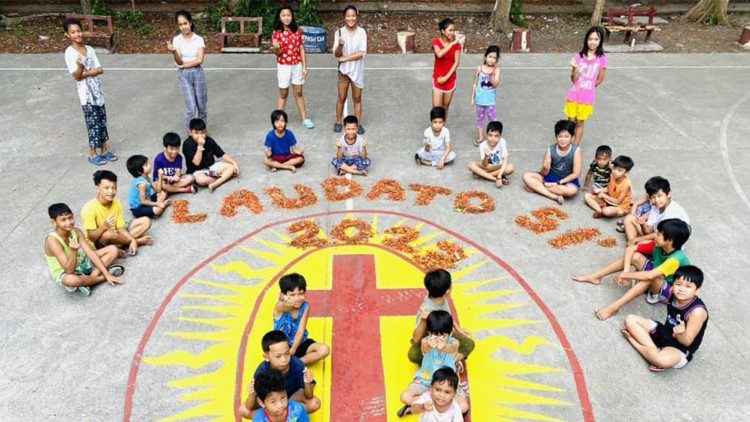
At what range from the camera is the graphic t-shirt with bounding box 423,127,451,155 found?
23.4ft

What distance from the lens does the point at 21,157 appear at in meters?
7.46

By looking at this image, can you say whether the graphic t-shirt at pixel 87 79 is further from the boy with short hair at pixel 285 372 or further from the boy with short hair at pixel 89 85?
the boy with short hair at pixel 285 372

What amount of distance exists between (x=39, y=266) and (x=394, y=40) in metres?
9.47

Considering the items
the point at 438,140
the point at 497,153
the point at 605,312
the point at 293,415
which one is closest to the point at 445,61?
the point at 438,140

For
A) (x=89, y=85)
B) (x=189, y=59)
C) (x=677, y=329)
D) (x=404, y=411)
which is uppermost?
(x=189, y=59)

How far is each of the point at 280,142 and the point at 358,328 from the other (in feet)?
10.3

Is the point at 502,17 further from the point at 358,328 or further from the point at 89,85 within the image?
the point at 358,328

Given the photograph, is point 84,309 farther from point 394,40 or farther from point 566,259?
point 394,40

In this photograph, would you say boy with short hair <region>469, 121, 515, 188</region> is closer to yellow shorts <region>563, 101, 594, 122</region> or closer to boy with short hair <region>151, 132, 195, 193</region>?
yellow shorts <region>563, 101, 594, 122</region>

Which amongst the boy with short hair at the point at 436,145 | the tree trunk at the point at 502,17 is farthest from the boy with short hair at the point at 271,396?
the tree trunk at the point at 502,17

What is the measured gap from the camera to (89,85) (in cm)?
691

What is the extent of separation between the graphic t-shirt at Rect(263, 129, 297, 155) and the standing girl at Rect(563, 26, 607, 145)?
3.66 m

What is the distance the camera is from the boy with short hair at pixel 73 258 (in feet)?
15.5

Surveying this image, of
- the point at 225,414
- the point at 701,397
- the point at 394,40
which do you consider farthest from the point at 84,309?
the point at 394,40
